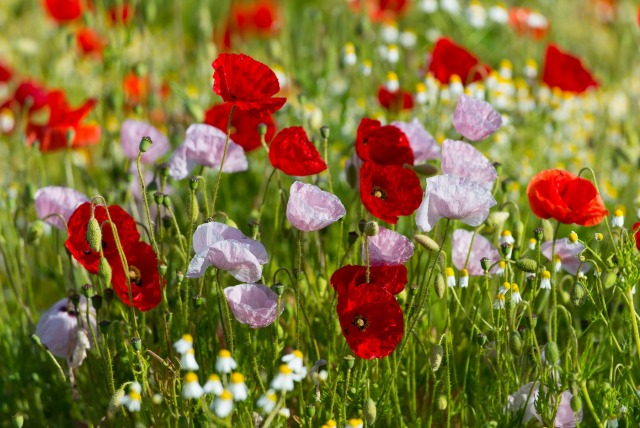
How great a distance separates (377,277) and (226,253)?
334 mm

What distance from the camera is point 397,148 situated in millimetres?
2000

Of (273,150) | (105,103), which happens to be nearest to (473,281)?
(273,150)

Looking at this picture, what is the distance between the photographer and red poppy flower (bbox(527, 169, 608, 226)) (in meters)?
1.89

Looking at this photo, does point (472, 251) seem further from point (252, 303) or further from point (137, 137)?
point (137, 137)

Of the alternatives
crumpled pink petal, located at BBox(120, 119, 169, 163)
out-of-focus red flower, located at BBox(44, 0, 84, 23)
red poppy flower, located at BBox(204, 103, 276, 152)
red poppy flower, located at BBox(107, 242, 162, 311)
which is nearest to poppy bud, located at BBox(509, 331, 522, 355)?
red poppy flower, located at BBox(107, 242, 162, 311)

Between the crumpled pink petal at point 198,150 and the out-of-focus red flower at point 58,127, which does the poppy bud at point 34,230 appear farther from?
the out-of-focus red flower at point 58,127

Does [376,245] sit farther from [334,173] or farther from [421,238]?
[334,173]

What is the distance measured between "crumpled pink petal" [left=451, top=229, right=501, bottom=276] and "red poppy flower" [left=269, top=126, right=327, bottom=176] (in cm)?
37

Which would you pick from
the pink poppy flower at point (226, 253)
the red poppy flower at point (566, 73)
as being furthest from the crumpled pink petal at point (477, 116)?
the red poppy flower at point (566, 73)

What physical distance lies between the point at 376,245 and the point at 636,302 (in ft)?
3.42

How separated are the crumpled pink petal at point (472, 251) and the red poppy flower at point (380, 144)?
22 cm

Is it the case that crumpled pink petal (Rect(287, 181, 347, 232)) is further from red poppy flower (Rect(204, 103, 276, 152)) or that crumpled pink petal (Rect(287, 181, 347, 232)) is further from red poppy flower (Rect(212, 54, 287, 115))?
red poppy flower (Rect(204, 103, 276, 152))

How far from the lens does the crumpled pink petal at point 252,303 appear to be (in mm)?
1778

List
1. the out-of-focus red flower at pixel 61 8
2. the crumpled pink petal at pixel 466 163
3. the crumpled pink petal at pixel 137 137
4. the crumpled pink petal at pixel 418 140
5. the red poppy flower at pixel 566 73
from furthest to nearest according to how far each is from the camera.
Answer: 1. the out-of-focus red flower at pixel 61 8
2. the red poppy flower at pixel 566 73
3. the crumpled pink petal at pixel 137 137
4. the crumpled pink petal at pixel 418 140
5. the crumpled pink petal at pixel 466 163
